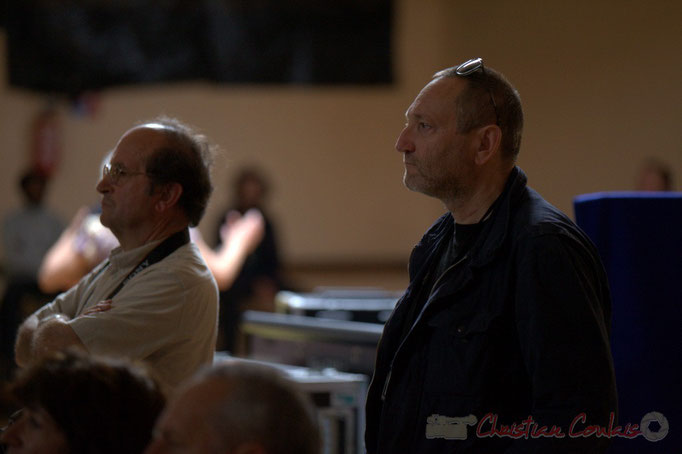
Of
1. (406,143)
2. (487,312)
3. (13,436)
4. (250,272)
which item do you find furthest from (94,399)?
(250,272)

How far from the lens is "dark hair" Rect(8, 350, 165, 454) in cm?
134

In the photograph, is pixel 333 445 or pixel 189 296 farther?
pixel 333 445

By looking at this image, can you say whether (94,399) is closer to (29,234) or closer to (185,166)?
(185,166)

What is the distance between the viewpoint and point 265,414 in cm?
118

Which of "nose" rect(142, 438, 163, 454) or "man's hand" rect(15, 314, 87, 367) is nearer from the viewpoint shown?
"nose" rect(142, 438, 163, 454)

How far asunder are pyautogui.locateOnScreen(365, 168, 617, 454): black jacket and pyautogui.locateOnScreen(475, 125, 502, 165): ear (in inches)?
2.8

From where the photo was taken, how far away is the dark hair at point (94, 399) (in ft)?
4.40

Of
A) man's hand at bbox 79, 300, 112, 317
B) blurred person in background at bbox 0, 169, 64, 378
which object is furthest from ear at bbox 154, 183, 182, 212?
blurred person in background at bbox 0, 169, 64, 378

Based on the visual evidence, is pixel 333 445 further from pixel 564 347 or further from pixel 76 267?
pixel 564 347

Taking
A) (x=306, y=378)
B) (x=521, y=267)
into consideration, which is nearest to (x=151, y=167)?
(x=521, y=267)

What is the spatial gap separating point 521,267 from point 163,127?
3.23 feet

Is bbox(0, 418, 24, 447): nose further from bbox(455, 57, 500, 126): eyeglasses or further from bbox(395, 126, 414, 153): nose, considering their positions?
bbox(455, 57, 500, 126): eyeglasses

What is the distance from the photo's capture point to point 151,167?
212 cm

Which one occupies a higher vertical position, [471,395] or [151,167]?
[151,167]
